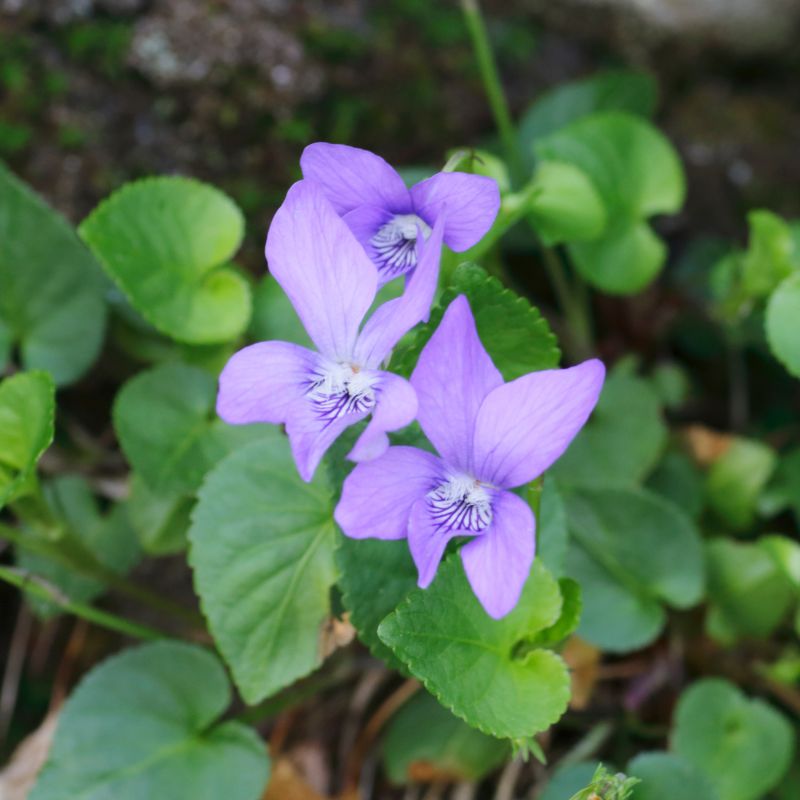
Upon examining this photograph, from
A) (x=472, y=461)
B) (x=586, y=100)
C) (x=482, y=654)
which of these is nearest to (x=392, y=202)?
(x=472, y=461)

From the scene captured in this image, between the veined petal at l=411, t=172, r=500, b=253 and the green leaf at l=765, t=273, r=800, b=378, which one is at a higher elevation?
the veined petal at l=411, t=172, r=500, b=253

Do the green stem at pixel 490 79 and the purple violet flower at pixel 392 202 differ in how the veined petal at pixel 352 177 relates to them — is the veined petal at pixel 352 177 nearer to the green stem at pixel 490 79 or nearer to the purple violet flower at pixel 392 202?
the purple violet flower at pixel 392 202

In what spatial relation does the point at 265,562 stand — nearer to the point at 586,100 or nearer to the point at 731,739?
the point at 731,739

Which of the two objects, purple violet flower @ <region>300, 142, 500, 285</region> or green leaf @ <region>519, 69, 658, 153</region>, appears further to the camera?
green leaf @ <region>519, 69, 658, 153</region>

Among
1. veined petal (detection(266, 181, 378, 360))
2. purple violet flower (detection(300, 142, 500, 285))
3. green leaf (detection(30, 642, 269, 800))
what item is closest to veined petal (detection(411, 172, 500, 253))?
purple violet flower (detection(300, 142, 500, 285))

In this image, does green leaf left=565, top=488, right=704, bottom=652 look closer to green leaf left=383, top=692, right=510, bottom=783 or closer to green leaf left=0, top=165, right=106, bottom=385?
green leaf left=383, top=692, right=510, bottom=783

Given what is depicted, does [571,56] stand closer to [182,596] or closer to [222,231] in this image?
[222,231]

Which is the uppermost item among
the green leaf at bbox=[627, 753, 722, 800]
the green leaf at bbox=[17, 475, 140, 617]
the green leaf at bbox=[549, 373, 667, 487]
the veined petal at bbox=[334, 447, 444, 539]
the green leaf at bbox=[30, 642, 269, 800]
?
the veined petal at bbox=[334, 447, 444, 539]

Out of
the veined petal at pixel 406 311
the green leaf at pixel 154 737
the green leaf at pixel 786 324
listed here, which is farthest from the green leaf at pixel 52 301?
the green leaf at pixel 786 324
